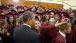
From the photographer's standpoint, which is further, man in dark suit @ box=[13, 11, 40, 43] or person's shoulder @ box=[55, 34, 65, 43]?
person's shoulder @ box=[55, 34, 65, 43]

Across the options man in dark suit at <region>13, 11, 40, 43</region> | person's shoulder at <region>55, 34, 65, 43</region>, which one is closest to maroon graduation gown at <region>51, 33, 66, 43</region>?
person's shoulder at <region>55, 34, 65, 43</region>

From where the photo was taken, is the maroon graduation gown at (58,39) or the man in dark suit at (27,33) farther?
the maroon graduation gown at (58,39)

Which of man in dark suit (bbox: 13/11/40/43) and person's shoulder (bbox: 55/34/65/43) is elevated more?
man in dark suit (bbox: 13/11/40/43)

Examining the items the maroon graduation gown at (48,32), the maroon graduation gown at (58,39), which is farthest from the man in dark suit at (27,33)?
the maroon graduation gown at (58,39)

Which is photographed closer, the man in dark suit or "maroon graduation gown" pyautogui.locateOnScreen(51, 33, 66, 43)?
the man in dark suit

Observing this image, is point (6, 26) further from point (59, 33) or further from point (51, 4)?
point (51, 4)

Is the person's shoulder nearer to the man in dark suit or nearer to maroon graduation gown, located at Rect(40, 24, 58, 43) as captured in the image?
maroon graduation gown, located at Rect(40, 24, 58, 43)

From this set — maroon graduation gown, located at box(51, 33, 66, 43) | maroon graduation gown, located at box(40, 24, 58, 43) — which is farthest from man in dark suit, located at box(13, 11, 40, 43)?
maroon graduation gown, located at box(51, 33, 66, 43)

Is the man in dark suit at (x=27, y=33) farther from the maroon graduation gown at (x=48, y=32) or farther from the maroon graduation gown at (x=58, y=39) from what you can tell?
the maroon graduation gown at (x=58, y=39)

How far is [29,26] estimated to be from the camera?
2.63 meters

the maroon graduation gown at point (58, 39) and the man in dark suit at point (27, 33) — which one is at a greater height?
the man in dark suit at point (27, 33)

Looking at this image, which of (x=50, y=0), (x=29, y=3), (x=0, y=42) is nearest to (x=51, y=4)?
(x=50, y=0)

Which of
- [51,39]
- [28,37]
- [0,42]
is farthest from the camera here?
[0,42]

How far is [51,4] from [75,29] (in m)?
11.7
